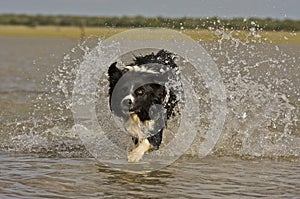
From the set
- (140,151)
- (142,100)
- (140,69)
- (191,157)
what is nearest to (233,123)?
(191,157)

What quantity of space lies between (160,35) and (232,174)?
4645 millimetres

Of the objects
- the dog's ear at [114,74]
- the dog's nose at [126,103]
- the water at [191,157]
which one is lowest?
the water at [191,157]

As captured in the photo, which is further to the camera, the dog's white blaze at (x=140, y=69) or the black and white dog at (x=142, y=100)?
the dog's white blaze at (x=140, y=69)

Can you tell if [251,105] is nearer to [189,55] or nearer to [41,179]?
[189,55]

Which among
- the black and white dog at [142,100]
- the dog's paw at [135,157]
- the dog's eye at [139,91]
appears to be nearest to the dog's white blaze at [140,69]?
the black and white dog at [142,100]

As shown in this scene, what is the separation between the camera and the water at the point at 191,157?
6.29 metres

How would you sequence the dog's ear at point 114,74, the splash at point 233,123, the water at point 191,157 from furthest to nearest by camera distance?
the splash at point 233,123 < the dog's ear at point 114,74 < the water at point 191,157

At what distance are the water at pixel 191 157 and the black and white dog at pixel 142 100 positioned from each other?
493mm

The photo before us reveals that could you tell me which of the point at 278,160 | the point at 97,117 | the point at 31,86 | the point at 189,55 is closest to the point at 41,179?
the point at 278,160

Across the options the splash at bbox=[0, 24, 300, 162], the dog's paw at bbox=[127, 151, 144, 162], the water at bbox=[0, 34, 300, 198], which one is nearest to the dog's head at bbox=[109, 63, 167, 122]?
the dog's paw at bbox=[127, 151, 144, 162]

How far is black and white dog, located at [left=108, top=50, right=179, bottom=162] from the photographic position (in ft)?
23.9

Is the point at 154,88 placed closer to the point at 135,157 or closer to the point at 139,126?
the point at 139,126

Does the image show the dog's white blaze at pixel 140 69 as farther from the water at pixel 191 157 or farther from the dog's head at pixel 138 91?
the water at pixel 191 157

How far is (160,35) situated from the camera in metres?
11.1
